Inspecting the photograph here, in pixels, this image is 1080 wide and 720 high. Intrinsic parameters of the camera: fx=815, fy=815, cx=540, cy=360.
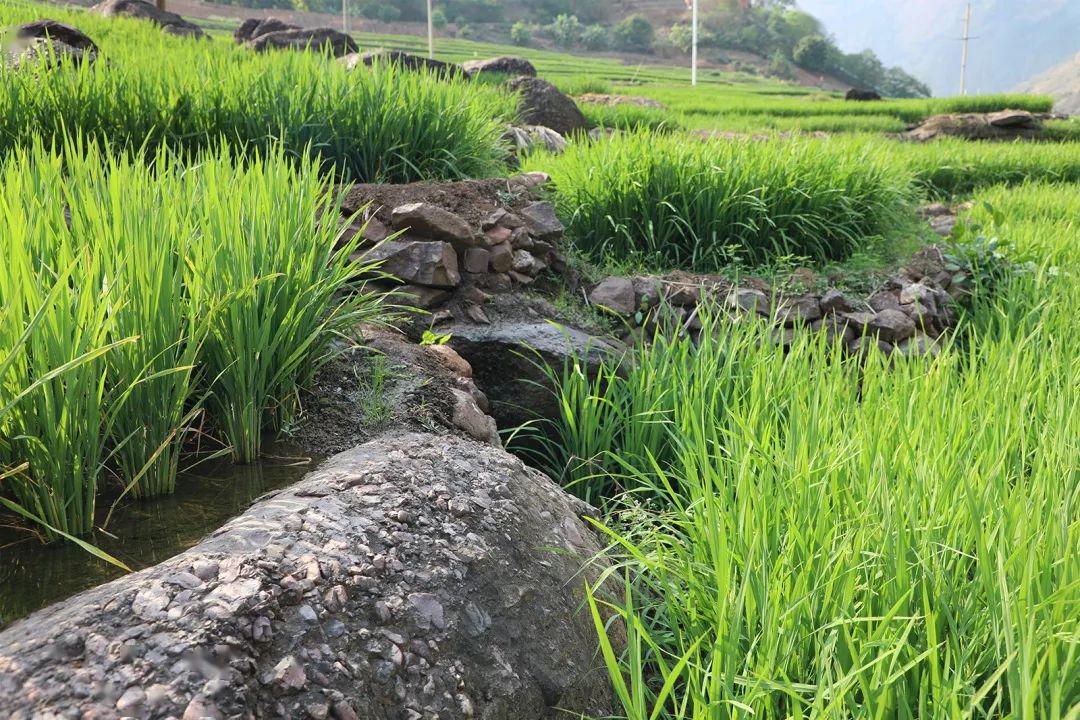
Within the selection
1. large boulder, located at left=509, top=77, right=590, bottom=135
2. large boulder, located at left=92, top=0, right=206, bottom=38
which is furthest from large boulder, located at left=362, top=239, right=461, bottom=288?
large boulder, located at left=92, top=0, right=206, bottom=38

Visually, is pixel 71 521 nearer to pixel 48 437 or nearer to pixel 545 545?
pixel 48 437

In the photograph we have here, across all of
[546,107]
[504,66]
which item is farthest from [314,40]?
[546,107]

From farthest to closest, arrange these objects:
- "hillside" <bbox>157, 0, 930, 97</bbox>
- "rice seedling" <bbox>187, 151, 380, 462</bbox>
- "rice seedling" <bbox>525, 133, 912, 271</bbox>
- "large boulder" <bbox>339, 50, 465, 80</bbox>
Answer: "hillside" <bbox>157, 0, 930, 97</bbox> < "large boulder" <bbox>339, 50, 465, 80</bbox> < "rice seedling" <bbox>525, 133, 912, 271</bbox> < "rice seedling" <bbox>187, 151, 380, 462</bbox>

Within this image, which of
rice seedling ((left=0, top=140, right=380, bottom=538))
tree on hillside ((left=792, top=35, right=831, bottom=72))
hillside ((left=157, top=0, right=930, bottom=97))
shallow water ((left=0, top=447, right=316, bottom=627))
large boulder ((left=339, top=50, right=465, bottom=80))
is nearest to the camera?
shallow water ((left=0, top=447, right=316, bottom=627))

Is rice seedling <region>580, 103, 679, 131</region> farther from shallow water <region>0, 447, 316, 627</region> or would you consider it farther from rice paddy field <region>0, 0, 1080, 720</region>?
shallow water <region>0, 447, 316, 627</region>

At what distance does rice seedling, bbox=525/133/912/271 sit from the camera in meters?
4.23

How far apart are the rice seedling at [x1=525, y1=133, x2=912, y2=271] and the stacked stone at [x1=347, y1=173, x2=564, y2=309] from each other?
412mm

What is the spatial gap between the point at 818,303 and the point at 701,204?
2.60 feet

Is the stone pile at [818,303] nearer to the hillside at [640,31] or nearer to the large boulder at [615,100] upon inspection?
the large boulder at [615,100]

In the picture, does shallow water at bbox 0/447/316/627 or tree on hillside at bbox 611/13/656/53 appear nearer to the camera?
shallow water at bbox 0/447/316/627

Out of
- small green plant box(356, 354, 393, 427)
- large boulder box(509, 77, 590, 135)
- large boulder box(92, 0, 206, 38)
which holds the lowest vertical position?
small green plant box(356, 354, 393, 427)

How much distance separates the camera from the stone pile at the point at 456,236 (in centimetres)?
318

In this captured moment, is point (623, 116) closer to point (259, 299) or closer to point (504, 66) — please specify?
point (504, 66)

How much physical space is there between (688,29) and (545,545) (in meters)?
77.8
